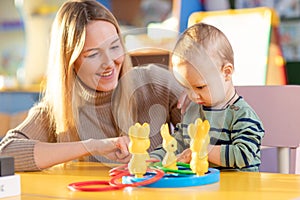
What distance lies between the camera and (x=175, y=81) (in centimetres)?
119

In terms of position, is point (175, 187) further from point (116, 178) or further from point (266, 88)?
point (266, 88)

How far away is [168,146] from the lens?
102 cm

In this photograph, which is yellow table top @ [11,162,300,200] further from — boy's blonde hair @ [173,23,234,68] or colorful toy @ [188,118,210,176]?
boy's blonde hair @ [173,23,234,68]

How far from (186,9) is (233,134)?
2403 millimetres

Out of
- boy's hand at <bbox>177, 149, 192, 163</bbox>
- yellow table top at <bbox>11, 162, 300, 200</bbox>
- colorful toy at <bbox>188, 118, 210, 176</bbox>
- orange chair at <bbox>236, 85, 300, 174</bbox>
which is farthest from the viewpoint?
orange chair at <bbox>236, 85, 300, 174</bbox>

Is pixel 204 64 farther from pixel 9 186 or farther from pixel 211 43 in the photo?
pixel 9 186

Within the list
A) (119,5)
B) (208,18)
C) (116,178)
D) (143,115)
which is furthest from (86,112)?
(119,5)

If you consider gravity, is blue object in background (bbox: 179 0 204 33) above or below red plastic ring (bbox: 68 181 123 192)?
above

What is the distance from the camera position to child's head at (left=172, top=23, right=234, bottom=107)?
40.8 inches

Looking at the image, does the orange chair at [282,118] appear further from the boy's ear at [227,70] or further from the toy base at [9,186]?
the toy base at [9,186]

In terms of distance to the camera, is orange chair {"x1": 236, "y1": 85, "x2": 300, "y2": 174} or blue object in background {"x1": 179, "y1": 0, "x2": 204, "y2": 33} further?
blue object in background {"x1": 179, "y1": 0, "x2": 204, "y2": 33}

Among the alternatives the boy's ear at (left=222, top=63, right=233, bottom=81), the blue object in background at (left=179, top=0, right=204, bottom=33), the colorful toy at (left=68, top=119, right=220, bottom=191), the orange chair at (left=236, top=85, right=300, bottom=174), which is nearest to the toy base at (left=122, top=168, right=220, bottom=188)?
the colorful toy at (left=68, top=119, right=220, bottom=191)

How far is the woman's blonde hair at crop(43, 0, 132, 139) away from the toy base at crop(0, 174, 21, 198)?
0.33 meters

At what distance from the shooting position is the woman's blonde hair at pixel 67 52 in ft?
4.15
